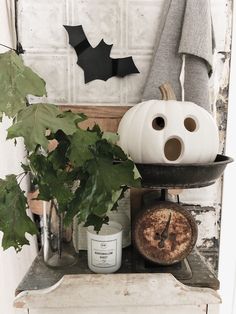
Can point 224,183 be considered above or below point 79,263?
above

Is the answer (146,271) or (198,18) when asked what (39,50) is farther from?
(146,271)

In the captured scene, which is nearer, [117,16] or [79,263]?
[79,263]

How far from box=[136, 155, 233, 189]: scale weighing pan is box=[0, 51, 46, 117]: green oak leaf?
0.32 meters

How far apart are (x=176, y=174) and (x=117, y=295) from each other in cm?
34

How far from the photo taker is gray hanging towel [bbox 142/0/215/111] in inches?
40.9

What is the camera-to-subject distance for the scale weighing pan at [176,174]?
77cm

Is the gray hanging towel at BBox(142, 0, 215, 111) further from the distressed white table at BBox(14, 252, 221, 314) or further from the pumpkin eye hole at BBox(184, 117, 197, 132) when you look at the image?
the distressed white table at BBox(14, 252, 221, 314)

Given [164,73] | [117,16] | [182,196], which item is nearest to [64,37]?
[117,16]

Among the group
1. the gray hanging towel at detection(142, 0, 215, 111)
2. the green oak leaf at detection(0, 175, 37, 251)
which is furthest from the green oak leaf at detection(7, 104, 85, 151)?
the gray hanging towel at detection(142, 0, 215, 111)

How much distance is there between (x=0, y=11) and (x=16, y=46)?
123mm

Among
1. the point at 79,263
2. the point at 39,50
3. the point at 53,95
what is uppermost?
the point at 39,50

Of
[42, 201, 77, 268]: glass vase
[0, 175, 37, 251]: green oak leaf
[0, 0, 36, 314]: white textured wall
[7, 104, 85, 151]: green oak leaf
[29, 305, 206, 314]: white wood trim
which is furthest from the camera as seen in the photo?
[0, 0, 36, 314]: white textured wall

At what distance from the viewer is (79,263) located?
0.95 m

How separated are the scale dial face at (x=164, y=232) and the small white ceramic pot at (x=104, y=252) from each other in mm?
60
